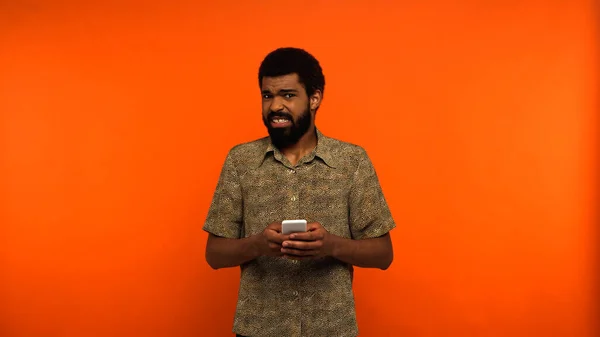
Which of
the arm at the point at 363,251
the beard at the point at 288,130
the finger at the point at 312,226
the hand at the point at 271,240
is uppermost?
the beard at the point at 288,130

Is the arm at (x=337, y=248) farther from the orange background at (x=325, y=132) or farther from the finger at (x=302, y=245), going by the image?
Result: the orange background at (x=325, y=132)

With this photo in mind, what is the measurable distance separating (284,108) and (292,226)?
16.3 inches

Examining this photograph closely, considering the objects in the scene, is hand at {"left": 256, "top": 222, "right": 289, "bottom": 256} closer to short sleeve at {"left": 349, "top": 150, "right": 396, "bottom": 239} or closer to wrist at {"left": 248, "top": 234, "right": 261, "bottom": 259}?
wrist at {"left": 248, "top": 234, "right": 261, "bottom": 259}

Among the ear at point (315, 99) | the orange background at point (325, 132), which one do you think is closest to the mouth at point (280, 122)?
the ear at point (315, 99)

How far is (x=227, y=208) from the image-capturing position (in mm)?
2148

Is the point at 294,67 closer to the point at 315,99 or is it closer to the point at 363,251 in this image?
the point at 315,99

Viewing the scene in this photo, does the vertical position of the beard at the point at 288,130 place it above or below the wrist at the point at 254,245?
above

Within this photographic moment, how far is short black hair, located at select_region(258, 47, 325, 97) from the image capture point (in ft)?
7.05

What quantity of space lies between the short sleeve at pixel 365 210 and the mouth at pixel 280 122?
10.5 inches

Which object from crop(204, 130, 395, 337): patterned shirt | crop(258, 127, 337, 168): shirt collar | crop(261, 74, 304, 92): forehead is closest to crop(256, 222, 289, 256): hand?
crop(204, 130, 395, 337): patterned shirt

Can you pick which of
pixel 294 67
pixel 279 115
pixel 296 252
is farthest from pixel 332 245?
pixel 294 67

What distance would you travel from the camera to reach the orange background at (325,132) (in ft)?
10.3
